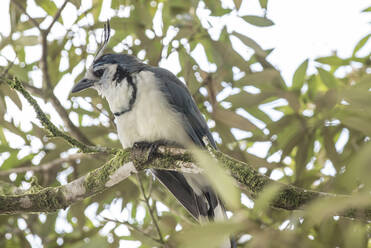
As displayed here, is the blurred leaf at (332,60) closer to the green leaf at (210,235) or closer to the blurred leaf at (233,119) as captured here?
the blurred leaf at (233,119)

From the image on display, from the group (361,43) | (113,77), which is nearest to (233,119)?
(113,77)

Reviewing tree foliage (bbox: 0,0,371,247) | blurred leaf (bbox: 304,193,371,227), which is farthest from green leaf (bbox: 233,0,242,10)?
blurred leaf (bbox: 304,193,371,227)

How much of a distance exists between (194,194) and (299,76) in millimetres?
1235

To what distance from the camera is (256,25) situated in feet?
10.8

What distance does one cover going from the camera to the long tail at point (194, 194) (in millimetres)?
3391

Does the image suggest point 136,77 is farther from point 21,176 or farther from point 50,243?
point 50,243

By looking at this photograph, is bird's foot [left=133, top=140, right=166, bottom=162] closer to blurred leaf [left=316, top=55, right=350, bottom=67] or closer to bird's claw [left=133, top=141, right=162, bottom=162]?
bird's claw [left=133, top=141, right=162, bottom=162]

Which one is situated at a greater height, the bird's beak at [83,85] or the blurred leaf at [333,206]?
the blurred leaf at [333,206]

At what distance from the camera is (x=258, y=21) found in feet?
10.8

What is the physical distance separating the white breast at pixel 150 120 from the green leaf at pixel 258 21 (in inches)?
31.7

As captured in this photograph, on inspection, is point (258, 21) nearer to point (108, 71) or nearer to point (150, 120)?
point (150, 120)

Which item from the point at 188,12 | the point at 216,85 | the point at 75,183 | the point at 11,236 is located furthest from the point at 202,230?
the point at 11,236

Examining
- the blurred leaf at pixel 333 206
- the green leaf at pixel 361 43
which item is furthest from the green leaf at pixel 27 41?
the blurred leaf at pixel 333 206

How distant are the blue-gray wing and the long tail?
0.31 meters
